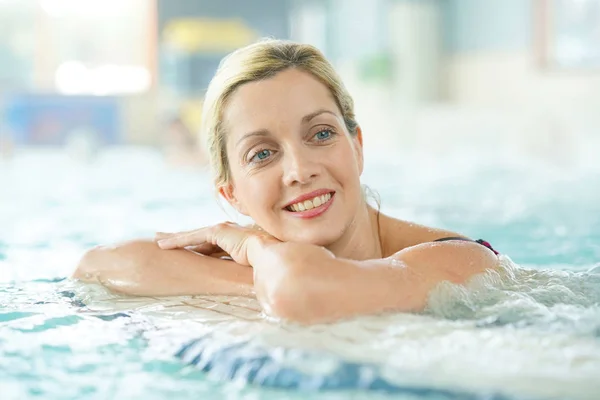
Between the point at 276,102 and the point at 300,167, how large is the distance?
7.7 inches

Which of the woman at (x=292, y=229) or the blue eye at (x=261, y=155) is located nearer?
the woman at (x=292, y=229)

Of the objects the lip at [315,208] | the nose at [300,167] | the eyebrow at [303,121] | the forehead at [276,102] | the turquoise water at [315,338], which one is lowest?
the turquoise water at [315,338]

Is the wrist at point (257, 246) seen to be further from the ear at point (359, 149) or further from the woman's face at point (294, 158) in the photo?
A: the ear at point (359, 149)

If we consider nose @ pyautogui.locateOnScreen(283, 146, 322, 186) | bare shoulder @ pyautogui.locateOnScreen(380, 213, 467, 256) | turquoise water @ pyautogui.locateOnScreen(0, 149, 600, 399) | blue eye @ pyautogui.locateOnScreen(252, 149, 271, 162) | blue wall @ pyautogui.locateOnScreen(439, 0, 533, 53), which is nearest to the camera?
turquoise water @ pyautogui.locateOnScreen(0, 149, 600, 399)

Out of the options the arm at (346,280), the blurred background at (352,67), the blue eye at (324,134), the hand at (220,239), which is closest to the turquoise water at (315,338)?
the arm at (346,280)

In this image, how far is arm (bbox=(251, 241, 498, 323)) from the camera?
192 centimetres

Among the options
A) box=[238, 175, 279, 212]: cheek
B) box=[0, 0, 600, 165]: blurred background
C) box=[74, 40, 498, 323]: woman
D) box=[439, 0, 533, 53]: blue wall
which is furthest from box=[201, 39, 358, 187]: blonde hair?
box=[439, 0, 533, 53]: blue wall

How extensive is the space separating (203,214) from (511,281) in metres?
3.48

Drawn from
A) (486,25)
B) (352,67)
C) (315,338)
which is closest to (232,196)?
(315,338)

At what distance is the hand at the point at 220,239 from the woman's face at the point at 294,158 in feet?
0.33

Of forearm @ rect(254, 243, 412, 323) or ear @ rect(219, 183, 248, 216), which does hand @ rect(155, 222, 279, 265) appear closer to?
ear @ rect(219, 183, 248, 216)

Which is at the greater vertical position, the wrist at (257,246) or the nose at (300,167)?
the nose at (300,167)

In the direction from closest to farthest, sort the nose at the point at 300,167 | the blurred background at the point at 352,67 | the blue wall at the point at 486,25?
the nose at the point at 300,167 < the blurred background at the point at 352,67 < the blue wall at the point at 486,25

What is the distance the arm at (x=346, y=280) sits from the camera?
192 cm
